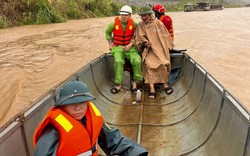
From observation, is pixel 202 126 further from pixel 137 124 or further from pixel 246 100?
pixel 246 100

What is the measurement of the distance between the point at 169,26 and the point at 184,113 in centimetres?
204

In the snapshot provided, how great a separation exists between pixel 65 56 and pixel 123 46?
6.70m

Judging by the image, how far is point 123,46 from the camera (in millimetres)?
5246

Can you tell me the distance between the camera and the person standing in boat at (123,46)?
4.99m

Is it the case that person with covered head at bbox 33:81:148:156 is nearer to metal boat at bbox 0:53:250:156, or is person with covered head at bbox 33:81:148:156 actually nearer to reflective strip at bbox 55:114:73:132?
reflective strip at bbox 55:114:73:132

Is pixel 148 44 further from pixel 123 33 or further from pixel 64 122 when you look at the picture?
pixel 64 122

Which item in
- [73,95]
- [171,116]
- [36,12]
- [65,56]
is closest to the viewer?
[73,95]

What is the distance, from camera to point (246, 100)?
700 centimetres

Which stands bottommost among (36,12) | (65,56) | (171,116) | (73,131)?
(65,56)

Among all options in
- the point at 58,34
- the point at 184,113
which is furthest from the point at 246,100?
the point at 58,34

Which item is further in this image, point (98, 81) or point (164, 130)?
point (98, 81)

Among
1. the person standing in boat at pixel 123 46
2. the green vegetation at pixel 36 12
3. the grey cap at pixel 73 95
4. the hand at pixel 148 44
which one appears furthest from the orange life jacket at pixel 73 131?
the green vegetation at pixel 36 12

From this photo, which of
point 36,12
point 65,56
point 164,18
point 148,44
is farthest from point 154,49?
point 36,12

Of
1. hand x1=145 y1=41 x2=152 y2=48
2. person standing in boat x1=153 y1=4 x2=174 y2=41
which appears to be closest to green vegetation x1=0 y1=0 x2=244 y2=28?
person standing in boat x1=153 y1=4 x2=174 y2=41
